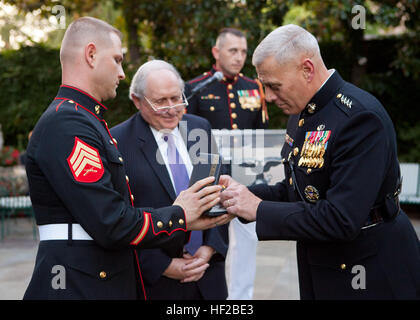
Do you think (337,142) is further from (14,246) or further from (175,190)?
(14,246)

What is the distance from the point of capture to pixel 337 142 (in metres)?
2.04

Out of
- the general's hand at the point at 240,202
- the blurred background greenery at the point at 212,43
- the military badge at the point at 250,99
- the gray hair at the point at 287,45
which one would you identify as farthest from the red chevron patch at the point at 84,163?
the blurred background greenery at the point at 212,43

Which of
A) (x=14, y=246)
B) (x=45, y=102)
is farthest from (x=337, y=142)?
(x=45, y=102)

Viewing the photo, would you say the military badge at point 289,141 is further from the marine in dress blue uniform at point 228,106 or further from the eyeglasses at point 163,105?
the marine in dress blue uniform at point 228,106

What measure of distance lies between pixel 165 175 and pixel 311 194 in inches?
39.2

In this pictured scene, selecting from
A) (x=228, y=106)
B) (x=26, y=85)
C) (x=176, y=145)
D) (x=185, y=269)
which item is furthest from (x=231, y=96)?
(x=26, y=85)

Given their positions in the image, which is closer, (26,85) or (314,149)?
(314,149)

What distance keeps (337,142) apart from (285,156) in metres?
0.49

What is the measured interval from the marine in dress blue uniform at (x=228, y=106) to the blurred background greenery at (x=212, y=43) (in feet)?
11.7

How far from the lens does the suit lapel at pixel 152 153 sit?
9.40ft

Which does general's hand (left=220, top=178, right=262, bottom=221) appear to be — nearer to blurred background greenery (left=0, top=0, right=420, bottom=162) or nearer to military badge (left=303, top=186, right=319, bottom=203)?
military badge (left=303, top=186, right=319, bottom=203)

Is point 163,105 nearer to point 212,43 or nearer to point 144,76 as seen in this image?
point 144,76

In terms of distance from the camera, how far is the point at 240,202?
2355 millimetres
